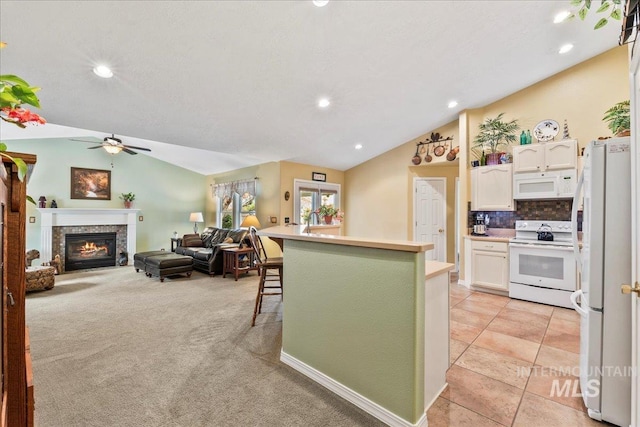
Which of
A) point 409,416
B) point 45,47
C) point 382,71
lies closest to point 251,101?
point 382,71

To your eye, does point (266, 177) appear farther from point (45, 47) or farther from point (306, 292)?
point (306, 292)

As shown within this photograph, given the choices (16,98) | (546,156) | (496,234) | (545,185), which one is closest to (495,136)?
(546,156)

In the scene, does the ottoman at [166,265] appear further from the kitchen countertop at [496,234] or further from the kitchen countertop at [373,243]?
the kitchen countertop at [496,234]

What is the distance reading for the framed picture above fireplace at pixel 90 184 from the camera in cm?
605

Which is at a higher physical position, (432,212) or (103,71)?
(103,71)

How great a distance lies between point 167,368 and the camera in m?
2.13

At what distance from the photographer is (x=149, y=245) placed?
7090mm

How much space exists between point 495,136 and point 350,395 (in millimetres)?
4328

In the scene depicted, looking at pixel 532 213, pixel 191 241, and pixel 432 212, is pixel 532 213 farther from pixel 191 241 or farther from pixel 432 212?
pixel 191 241

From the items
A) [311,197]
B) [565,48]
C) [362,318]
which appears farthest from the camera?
[311,197]

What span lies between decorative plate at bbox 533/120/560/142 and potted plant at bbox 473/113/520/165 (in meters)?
0.27

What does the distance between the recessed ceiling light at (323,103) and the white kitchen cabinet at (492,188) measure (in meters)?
2.64

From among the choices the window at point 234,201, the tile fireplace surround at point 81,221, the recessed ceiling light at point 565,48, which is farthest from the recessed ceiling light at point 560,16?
the tile fireplace surround at point 81,221

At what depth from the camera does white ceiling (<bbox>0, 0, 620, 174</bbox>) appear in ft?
7.47
